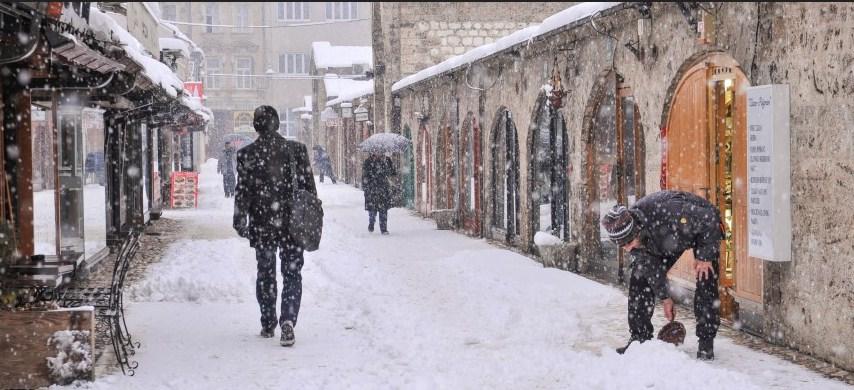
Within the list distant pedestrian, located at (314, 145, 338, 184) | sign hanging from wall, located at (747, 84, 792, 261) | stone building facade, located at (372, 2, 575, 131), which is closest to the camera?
sign hanging from wall, located at (747, 84, 792, 261)

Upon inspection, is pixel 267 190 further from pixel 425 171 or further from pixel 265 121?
pixel 425 171

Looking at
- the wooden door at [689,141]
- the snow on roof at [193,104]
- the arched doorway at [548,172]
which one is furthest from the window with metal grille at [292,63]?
the wooden door at [689,141]

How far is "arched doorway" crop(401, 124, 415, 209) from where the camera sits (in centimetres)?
2547

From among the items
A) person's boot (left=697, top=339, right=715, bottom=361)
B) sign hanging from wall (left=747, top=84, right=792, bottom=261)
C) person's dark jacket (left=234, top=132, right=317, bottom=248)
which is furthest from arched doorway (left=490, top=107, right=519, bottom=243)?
person's boot (left=697, top=339, right=715, bottom=361)

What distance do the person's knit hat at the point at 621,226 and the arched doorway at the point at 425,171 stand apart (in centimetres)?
1529

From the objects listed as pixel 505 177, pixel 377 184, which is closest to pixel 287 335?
pixel 505 177

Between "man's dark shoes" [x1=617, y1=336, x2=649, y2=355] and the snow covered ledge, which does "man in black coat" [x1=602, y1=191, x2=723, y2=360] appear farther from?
the snow covered ledge

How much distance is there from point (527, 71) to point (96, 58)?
732cm

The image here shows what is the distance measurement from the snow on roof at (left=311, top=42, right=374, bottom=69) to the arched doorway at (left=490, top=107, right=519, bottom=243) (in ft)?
119

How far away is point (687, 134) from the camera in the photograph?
9336 millimetres

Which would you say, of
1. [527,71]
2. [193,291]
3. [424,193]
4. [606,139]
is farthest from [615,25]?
[424,193]

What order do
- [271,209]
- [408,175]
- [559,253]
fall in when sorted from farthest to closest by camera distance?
1. [408,175]
2. [559,253]
3. [271,209]

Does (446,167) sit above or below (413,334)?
above

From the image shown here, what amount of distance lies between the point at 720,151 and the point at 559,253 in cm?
368
